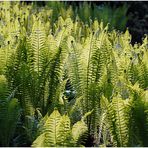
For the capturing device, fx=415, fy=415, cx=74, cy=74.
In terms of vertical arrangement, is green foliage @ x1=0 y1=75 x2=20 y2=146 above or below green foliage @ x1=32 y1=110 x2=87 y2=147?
above

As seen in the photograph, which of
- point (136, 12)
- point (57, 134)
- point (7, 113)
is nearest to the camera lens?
point (57, 134)

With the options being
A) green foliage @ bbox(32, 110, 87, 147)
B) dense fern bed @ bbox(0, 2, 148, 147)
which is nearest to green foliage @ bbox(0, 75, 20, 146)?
dense fern bed @ bbox(0, 2, 148, 147)

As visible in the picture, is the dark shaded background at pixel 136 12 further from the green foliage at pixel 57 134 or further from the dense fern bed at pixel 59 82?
the green foliage at pixel 57 134

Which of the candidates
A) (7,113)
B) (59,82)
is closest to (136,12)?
(59,82)

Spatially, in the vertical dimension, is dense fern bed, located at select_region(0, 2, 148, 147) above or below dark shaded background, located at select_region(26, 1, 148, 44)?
below

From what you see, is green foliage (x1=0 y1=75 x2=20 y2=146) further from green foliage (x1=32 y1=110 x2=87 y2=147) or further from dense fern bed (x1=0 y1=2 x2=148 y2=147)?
green foliage (x1=32 y1=110 x2=87 y2=147)

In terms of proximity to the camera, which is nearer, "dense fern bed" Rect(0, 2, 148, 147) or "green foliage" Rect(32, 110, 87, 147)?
"green foliage" Rect(32, 110, 87, 147)

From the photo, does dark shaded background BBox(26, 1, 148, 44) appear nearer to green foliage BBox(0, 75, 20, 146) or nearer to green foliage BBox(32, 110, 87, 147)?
green foliage BBox(0, 75, 20, 146)

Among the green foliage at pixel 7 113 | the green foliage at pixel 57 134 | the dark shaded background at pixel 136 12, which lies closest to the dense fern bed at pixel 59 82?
the green foliage at pixel 7 113

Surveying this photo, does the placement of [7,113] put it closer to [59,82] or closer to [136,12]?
[59,82]

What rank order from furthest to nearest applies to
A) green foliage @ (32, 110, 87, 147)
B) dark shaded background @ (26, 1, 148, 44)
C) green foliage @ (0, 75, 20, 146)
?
dark shaded background @ (26, 1, 148, 44), green foliage @ (0, 75, 20, 146), green foliage @ (32, 110, 87, 147)

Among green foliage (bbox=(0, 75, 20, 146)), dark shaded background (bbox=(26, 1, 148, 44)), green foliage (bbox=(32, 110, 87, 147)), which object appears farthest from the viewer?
dark shaded background (bbox=(26, 1, 148, 44))

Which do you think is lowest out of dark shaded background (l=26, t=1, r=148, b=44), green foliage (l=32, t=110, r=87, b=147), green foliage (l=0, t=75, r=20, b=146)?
green foliage (l=32, t=110, r=87, b=147)

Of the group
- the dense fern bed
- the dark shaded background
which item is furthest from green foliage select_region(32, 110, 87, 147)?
the dark shaded background
